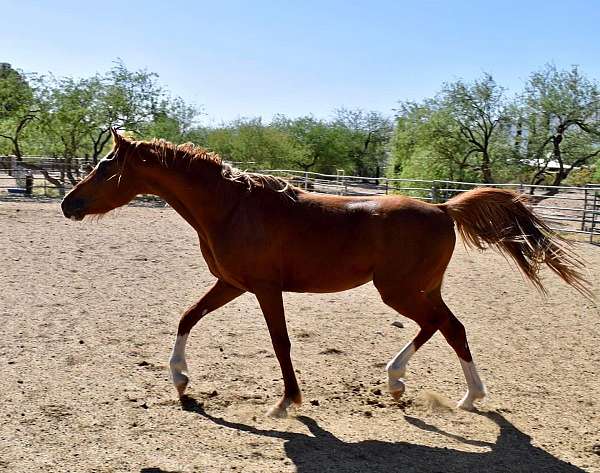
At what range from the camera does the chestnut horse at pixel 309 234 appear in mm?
4332

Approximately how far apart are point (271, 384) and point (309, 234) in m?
1.29

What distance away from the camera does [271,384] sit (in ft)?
15.7

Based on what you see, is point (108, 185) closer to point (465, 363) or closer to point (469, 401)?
point (465, 363)

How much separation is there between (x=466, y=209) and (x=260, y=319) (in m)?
2.78

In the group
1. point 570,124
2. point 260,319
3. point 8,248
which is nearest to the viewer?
point 260,319

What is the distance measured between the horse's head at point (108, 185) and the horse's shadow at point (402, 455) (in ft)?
6.08

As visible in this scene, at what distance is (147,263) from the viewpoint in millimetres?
9281

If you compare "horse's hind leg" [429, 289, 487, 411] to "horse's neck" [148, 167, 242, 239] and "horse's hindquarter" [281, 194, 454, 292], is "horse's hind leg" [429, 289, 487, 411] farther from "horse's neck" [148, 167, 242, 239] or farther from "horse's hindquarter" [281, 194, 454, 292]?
"horse's neck" [148, 167, 242, 239]

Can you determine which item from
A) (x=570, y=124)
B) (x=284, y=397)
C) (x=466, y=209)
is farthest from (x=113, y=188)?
(x=570, y=124)

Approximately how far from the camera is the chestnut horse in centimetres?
433

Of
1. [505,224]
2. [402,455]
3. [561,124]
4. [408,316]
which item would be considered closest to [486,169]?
[561,124]

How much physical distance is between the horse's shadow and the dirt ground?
0.01 metres

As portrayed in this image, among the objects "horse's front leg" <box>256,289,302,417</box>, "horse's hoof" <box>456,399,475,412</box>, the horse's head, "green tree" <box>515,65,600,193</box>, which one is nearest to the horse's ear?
the horse's head

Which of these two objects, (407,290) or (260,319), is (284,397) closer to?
(407,290)
